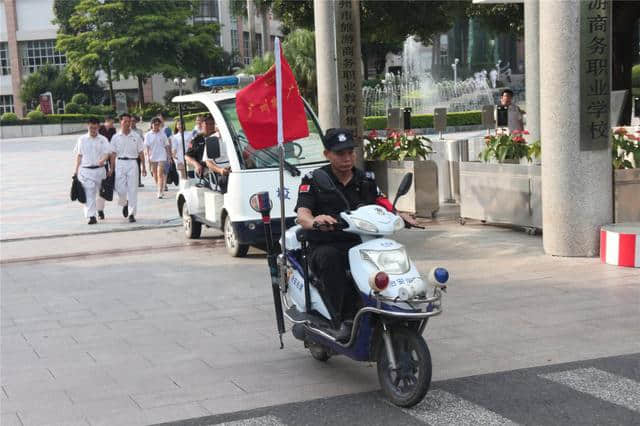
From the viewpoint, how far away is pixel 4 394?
6.39 metres

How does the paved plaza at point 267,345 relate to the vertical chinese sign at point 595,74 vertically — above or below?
below

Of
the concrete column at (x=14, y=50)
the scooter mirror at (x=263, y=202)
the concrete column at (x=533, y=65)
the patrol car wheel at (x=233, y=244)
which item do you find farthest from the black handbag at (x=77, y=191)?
the concrete column at (x=14, y=50)

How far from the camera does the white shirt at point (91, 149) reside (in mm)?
15594

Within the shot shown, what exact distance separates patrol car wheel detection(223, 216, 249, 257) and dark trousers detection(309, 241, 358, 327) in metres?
5.40

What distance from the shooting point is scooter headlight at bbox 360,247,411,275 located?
568 cm

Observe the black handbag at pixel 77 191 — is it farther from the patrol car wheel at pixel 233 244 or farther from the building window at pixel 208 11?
the building window at pixel 208 11

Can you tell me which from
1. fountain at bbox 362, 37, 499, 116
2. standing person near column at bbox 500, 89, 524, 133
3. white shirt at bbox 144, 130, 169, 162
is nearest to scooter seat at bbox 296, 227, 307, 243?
standing person near column at bbox 500, 89, 524, 133

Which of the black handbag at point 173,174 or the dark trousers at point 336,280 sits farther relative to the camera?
the black handbag at point 173,174

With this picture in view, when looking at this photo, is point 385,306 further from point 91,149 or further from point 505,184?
point 91,149

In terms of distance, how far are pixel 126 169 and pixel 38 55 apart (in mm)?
67785

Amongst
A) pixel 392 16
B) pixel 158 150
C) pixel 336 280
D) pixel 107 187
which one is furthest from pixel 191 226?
→ pixel 392 16

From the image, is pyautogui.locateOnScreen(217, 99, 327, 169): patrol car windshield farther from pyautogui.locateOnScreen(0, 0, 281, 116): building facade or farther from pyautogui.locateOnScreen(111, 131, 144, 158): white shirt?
pyautogui.locateOnScreen(0, 0, 281, 116): building facade

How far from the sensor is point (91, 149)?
15.6 metres

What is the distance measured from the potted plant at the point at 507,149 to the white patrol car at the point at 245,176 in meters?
2.45
